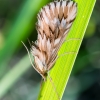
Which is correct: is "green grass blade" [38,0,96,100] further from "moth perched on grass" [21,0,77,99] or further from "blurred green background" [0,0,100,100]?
"blurred green background" [0,0,100,100]

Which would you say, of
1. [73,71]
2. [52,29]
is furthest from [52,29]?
[73,71]

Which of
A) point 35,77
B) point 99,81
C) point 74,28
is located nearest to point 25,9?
point 74,28

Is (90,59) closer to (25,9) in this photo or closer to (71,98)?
(71,98)

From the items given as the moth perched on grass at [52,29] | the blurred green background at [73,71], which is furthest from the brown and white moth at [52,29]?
the blurred green background at [73,71]

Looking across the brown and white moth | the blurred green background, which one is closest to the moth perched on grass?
the brown and white moth

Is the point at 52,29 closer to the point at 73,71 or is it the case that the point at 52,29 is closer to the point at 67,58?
the point at 67,58

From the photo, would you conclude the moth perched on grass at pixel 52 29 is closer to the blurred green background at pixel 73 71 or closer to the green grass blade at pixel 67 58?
the green grass blade at pixel 67 58
